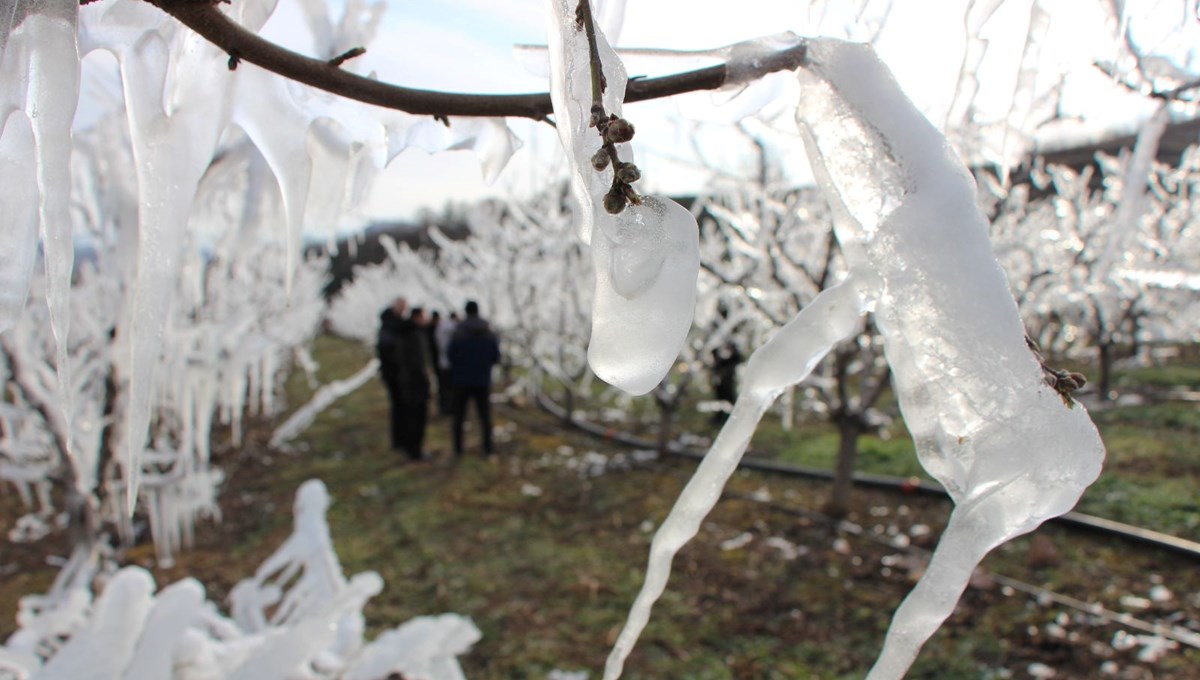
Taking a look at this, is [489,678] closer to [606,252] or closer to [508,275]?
[606,252]

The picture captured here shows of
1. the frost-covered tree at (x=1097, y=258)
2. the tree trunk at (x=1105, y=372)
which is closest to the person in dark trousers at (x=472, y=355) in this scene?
the frost-covered tree at (x=1097, y=258)

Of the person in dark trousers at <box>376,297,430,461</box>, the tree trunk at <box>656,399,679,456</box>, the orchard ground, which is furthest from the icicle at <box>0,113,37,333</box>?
the person in dark trousers at <box>376,297,430,461</box>

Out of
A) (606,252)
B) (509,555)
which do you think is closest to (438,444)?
(509,555)

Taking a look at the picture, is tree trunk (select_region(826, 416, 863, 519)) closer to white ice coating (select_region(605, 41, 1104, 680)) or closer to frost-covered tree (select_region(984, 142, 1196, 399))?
frost-covered tree (select_region(984, 142, 1196, 399))

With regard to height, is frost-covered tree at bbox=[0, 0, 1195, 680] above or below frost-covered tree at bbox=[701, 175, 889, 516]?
above

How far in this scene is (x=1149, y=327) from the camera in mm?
13727

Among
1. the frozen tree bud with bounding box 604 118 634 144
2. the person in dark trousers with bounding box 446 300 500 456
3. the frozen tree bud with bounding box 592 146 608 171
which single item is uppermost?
the frozen tree bud with bounding box 604 118 634 144

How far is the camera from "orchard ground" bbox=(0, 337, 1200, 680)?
411 cm

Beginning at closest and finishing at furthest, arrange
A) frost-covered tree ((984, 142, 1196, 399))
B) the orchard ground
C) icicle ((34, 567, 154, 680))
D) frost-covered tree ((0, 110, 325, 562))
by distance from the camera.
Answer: icicle ((34, 567, 154, 680)) < frost-covered tree ((0, 110, 325, 562)) < the orchard ground < frost-covered tree ((984, 142, 1196, 399))

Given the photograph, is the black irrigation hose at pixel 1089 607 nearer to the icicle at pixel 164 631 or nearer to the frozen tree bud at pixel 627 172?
the icicle at pixel 164 631

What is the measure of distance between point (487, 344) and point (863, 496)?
4.08 meters

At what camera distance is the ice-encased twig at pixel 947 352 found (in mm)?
701

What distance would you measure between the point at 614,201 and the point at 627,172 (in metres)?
0.03

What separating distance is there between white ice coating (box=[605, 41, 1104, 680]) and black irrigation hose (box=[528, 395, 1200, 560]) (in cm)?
446
